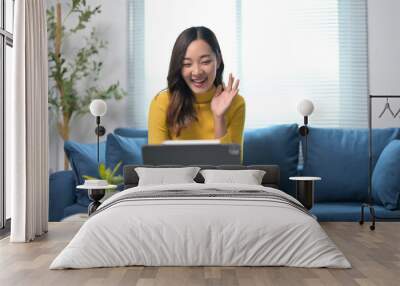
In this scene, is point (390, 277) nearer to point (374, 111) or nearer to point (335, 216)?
point (335, 216)

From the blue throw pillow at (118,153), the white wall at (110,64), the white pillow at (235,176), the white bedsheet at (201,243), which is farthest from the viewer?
the white wall at (110,64)

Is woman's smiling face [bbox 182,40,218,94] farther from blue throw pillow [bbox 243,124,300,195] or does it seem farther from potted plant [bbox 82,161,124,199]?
potted plant [bbox 82,161,124,199]

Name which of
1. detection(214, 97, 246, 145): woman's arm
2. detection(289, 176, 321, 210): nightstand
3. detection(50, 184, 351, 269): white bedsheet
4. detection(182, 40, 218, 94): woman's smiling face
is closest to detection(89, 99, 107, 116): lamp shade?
detection(182, 40, 218, 94): woman's smiling face

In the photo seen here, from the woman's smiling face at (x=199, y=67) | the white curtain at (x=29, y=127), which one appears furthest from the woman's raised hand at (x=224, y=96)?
the white curtain at (x=29, y=127)

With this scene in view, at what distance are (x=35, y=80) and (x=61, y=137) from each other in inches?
66.8

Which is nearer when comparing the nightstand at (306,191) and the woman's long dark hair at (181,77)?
the nightstand at (306,191)

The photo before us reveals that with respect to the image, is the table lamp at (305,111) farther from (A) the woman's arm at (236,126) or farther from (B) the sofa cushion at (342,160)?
(A) the woman's arm at (236,126)

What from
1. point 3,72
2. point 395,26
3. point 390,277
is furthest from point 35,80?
point 395,26

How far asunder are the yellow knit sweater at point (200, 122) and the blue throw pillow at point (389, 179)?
149 centimetres

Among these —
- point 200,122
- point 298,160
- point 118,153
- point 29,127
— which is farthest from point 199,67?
point 29,127

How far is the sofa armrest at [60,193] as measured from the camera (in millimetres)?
6047

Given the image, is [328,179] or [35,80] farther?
[328,179]

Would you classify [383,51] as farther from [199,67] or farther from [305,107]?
[199,67]

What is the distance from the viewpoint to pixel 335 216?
5.84 metres
